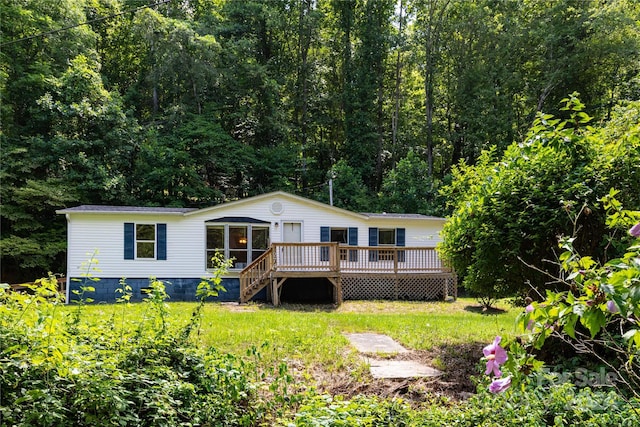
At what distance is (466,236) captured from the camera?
529 cm

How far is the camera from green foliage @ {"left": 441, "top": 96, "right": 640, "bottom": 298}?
4223mm

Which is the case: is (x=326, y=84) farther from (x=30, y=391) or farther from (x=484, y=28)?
(x=30, y=391)

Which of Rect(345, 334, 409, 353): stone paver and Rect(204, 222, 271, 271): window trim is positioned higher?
Rect(204, 222, 271, 271): window trim

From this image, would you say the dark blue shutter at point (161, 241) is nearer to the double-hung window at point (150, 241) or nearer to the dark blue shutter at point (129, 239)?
the double-hung window at point (150, 241)

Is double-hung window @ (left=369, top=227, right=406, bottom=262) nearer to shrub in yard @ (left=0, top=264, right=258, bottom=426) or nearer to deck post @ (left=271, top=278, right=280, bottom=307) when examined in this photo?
deck post @ (left=271, top=278, right=280, bottom=307)

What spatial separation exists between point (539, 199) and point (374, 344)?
300 cm

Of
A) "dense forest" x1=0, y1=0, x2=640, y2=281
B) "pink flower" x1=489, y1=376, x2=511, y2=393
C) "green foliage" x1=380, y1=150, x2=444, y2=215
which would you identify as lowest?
"pink flower" x1=489, y1=376, x2=511, y2=393

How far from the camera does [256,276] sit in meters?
12.3

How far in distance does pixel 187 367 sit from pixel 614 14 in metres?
23.0

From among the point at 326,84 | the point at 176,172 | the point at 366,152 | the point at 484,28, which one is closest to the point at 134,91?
the point at 176,172

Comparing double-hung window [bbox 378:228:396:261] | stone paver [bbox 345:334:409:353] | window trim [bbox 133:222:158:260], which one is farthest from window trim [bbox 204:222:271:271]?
stone paver [bbox 345:334:409:353]

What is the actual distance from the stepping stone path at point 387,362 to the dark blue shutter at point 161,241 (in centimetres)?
873

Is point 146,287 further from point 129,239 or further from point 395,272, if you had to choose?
point 395,272

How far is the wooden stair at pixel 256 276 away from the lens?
12.0 metres
